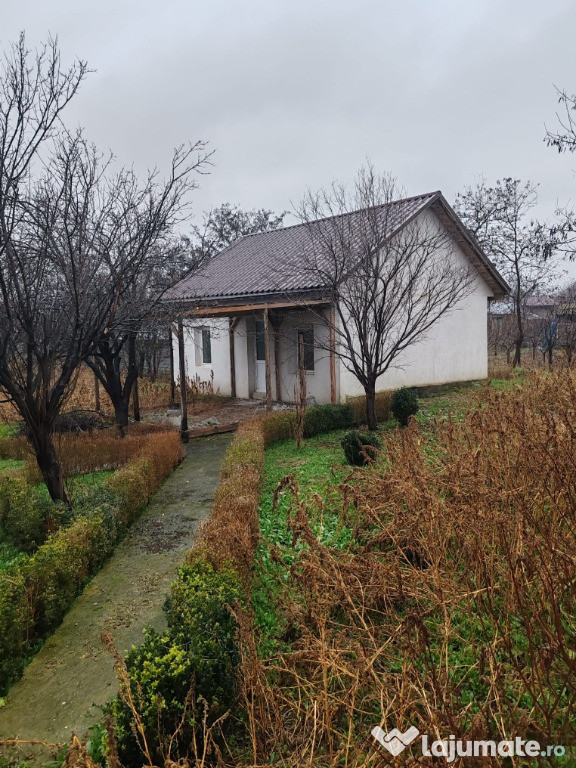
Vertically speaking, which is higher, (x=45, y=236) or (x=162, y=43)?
(x=162, y=43)

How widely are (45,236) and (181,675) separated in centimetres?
516

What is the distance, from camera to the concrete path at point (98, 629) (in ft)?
11.4

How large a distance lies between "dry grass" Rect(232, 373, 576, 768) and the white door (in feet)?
41.0

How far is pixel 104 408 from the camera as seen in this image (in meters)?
16.7

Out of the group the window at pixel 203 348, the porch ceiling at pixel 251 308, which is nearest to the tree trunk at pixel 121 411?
the porch ceiling at pixel 251 308

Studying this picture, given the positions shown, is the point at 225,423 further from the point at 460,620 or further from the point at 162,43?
the point at 460,620

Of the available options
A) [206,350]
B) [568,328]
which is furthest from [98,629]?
[568,328]

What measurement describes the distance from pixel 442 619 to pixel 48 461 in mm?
5238

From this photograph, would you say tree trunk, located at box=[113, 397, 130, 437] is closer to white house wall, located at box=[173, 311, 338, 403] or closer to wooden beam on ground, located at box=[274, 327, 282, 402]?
white house wall, located at box=[173, 311, 338, 403]

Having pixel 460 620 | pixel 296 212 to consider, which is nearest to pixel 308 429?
pixel 296 212

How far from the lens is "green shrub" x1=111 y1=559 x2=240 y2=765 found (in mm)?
2773

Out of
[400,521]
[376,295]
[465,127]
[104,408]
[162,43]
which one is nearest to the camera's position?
[400,521]

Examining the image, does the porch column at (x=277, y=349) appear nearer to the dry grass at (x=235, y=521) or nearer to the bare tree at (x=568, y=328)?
the dry grass at (x=235, y=521)

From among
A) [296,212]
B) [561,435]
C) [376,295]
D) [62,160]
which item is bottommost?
[561,435]
